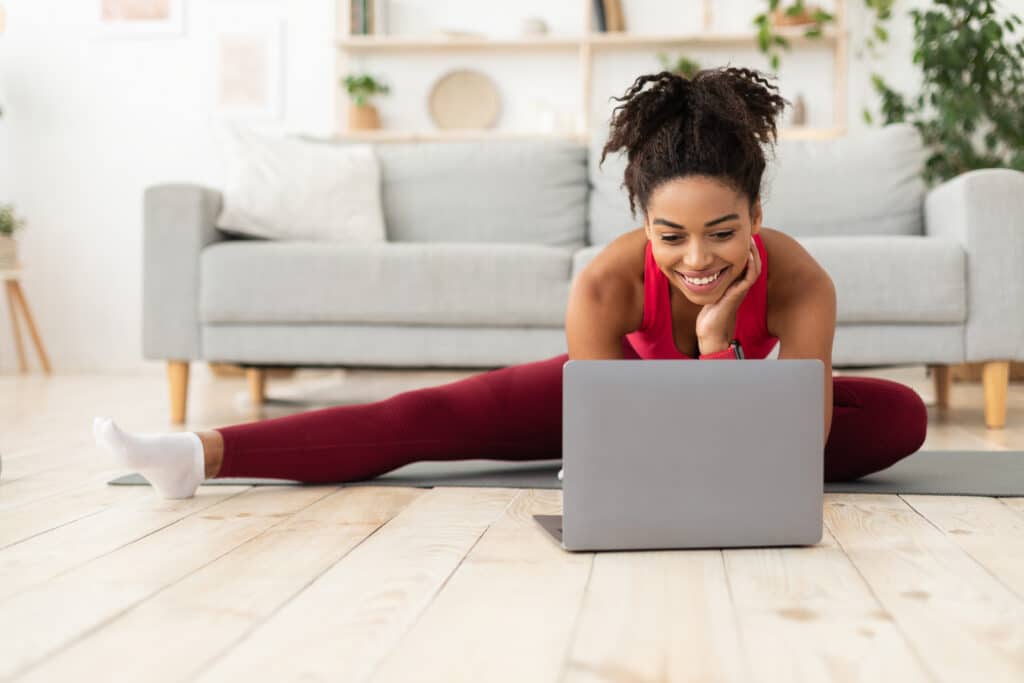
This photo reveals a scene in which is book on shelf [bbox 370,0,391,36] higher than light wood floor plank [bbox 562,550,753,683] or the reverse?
higher

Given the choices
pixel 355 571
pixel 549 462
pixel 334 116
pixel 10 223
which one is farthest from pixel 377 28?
pixel 355 571

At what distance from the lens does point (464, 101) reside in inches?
197

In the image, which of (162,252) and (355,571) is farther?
(162,252)

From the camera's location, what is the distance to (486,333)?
9.13ft

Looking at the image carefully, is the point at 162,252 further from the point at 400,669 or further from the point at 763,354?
the point at 400,669

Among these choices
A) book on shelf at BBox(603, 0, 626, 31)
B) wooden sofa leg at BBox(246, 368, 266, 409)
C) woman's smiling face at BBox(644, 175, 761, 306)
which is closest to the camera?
woman's smiling face at BBox(644, 175, 761, 306)

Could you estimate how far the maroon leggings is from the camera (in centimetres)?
157

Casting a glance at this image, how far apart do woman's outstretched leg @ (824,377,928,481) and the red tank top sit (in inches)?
8.0

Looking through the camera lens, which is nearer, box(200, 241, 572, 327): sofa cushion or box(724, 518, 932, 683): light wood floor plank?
box(724, 518, 932, 683): light wood floor plank

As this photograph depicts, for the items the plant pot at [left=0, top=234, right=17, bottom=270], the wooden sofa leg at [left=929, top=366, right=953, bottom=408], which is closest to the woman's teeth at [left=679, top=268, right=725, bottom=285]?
the wooden sofa leg at [left=929, top=366, right=953, bottom=408]

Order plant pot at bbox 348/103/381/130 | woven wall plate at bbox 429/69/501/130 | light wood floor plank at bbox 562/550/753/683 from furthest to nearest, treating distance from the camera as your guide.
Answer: woven wall plate at bbox 429/69/501/130
plant pot at bbox 348/103/381/130
light wood floor plank at bbox 562/550/753/683

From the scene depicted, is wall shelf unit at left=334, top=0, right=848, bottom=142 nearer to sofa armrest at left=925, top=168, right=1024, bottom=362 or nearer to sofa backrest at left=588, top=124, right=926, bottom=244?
sofa backrest at left=588, top=124, right=926, bottom=244

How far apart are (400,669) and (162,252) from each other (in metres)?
2.25

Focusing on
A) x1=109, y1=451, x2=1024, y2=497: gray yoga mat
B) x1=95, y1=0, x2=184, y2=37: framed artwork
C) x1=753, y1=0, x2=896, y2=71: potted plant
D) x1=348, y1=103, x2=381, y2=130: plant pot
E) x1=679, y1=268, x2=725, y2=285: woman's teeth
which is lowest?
x1=109, y1=451, x2=1024, y2=497: gray yoga mat
